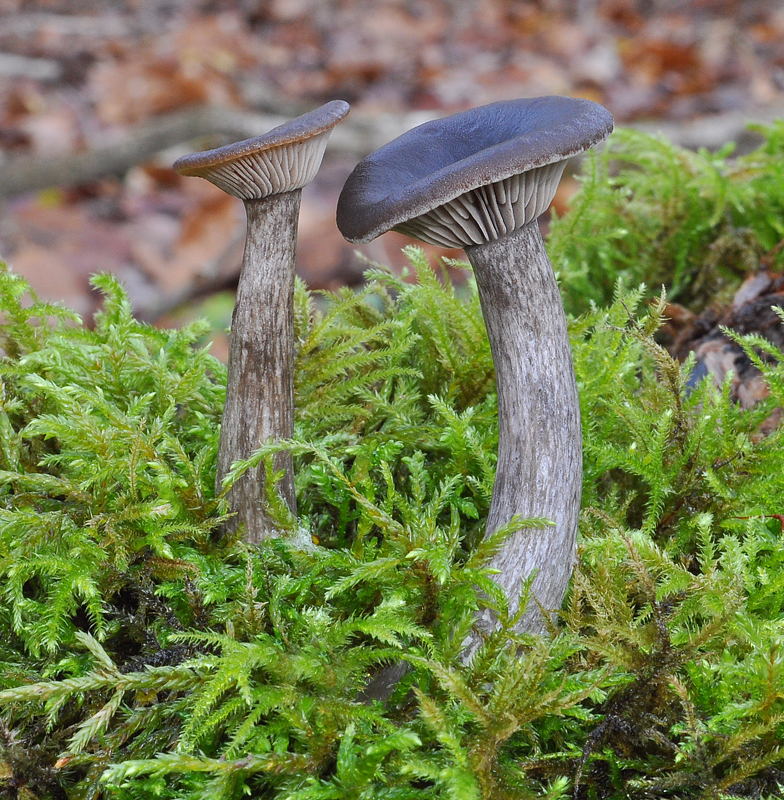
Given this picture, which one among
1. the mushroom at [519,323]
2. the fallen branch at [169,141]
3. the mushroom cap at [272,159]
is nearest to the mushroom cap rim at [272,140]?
the mushroom cap at [272,159]

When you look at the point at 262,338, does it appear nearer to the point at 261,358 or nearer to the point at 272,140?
the point at 261,358

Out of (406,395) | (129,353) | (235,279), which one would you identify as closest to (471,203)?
(406,395)

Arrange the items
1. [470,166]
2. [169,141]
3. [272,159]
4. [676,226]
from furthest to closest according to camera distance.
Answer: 1. [169,141]
2. [676,226]
3. [272,159]
4. [470,166]

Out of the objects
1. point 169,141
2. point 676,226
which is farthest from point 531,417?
point 169,141

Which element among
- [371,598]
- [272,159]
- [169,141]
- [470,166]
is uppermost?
[169,141]

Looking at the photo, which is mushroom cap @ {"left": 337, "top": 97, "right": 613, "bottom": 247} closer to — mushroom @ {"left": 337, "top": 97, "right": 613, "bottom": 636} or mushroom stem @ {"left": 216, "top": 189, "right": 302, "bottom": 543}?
mushroom @ {"left": 337, "top": 97, "right": 613, "bottom": 636}

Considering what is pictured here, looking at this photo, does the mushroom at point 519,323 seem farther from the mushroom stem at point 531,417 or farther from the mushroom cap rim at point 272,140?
the mushroom cap rim at point 272,140
